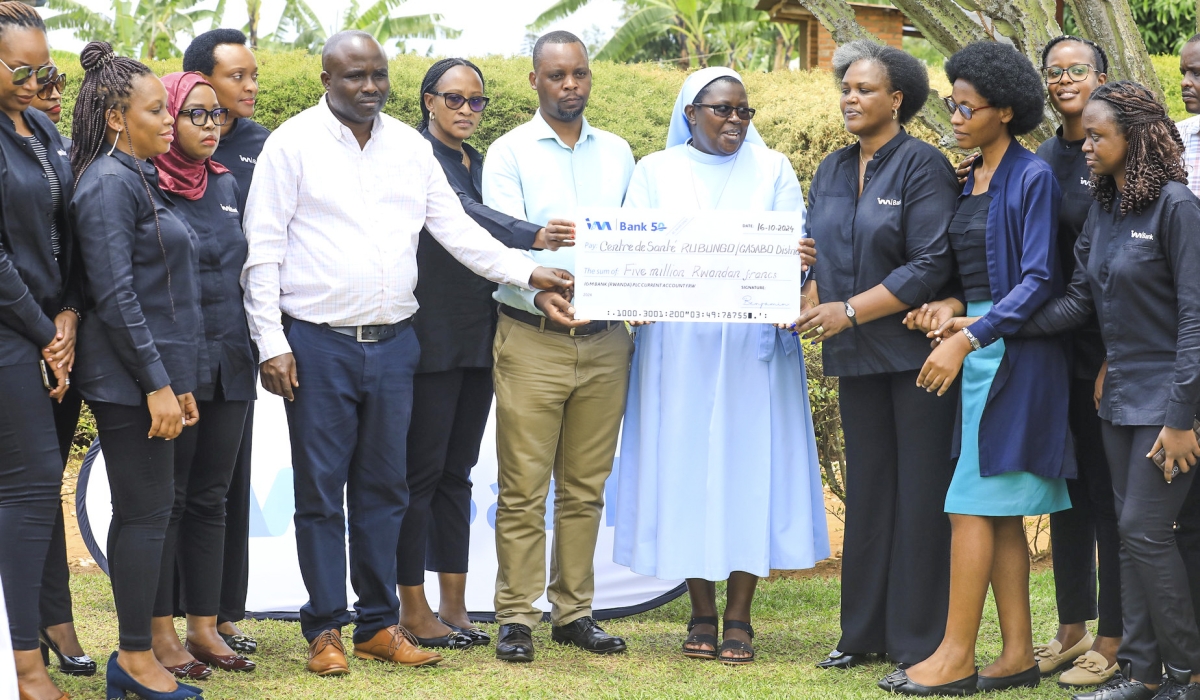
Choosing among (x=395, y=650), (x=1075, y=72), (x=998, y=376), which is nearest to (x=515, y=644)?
(x=395, y=650)

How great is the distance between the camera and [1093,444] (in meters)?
4.85

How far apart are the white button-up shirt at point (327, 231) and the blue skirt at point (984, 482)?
7.59 feet

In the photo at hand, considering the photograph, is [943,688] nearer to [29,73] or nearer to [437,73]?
[437,73]

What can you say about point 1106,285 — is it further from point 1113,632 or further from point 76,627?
point 76,627

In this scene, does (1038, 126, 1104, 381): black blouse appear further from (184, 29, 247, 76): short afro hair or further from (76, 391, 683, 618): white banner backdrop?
(184, 29, 247, 76): short afro hair

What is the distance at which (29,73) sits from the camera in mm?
4168

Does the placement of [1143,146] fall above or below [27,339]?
above

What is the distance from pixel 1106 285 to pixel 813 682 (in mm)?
1949

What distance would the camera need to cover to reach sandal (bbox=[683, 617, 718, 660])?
17.4 feet

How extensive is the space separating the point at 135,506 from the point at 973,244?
3.29 m

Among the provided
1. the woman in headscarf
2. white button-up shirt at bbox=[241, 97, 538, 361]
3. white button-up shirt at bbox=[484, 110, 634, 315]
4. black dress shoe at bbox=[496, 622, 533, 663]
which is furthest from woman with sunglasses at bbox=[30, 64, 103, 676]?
the woman in headscarf

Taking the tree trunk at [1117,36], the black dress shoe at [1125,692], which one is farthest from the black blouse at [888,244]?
the tree trunk at [1117,36]

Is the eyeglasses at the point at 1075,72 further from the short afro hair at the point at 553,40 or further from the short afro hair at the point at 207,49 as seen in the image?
the short afro hair at the point at 207,49

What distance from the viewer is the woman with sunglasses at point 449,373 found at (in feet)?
17.7
